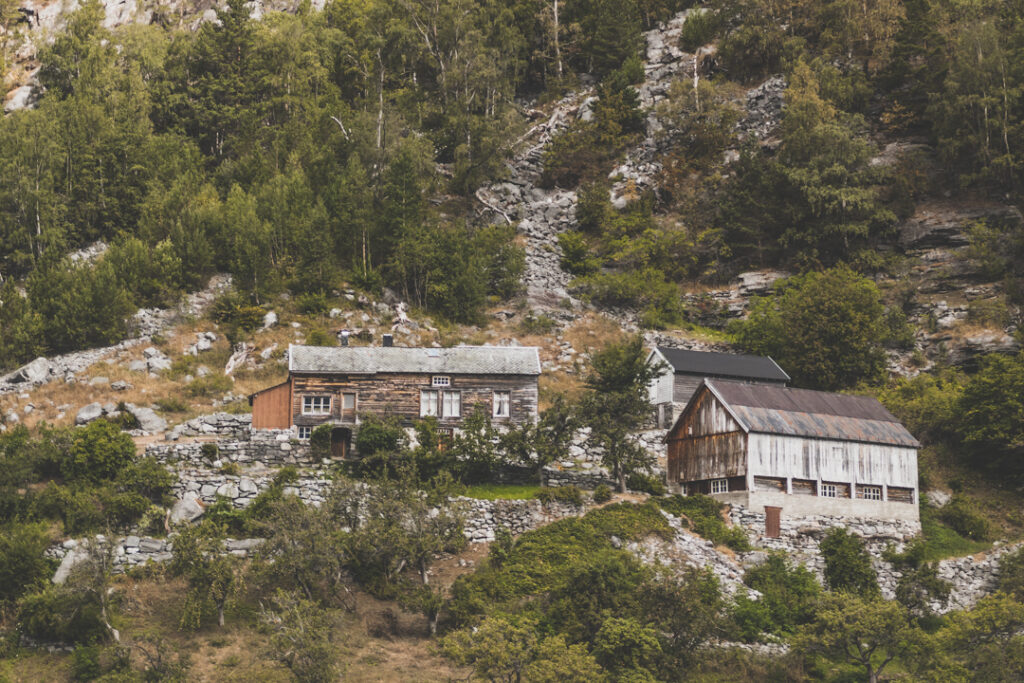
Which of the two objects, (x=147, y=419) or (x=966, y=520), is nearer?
(x=966, y=520)

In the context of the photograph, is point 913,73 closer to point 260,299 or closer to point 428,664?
point 260,299

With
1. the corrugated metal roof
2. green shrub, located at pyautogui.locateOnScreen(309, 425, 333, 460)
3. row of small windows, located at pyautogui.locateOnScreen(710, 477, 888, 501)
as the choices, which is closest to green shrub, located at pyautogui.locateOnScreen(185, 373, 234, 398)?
green shrub, located at pyautogui.locateOnScreen(309, 425, 333, 460)

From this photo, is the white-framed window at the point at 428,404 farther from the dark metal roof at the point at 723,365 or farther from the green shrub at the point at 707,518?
the dark metal roof at the point at 723,365

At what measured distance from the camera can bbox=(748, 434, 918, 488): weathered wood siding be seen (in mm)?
44688

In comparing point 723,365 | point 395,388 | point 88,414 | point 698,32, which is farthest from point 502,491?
point 698,32

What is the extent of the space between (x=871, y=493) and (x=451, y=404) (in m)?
21.6

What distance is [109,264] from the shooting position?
62.8 m

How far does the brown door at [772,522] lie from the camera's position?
1703 inches

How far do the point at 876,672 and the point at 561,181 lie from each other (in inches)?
2321

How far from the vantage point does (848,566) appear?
41.3 meters

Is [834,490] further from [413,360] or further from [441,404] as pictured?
[413,360]

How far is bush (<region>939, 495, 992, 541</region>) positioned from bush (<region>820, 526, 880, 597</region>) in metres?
7.21

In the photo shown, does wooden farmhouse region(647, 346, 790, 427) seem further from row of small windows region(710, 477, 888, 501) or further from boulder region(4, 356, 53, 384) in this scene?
boulder region(4, 356, 53, 384)

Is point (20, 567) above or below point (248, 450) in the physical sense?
below
